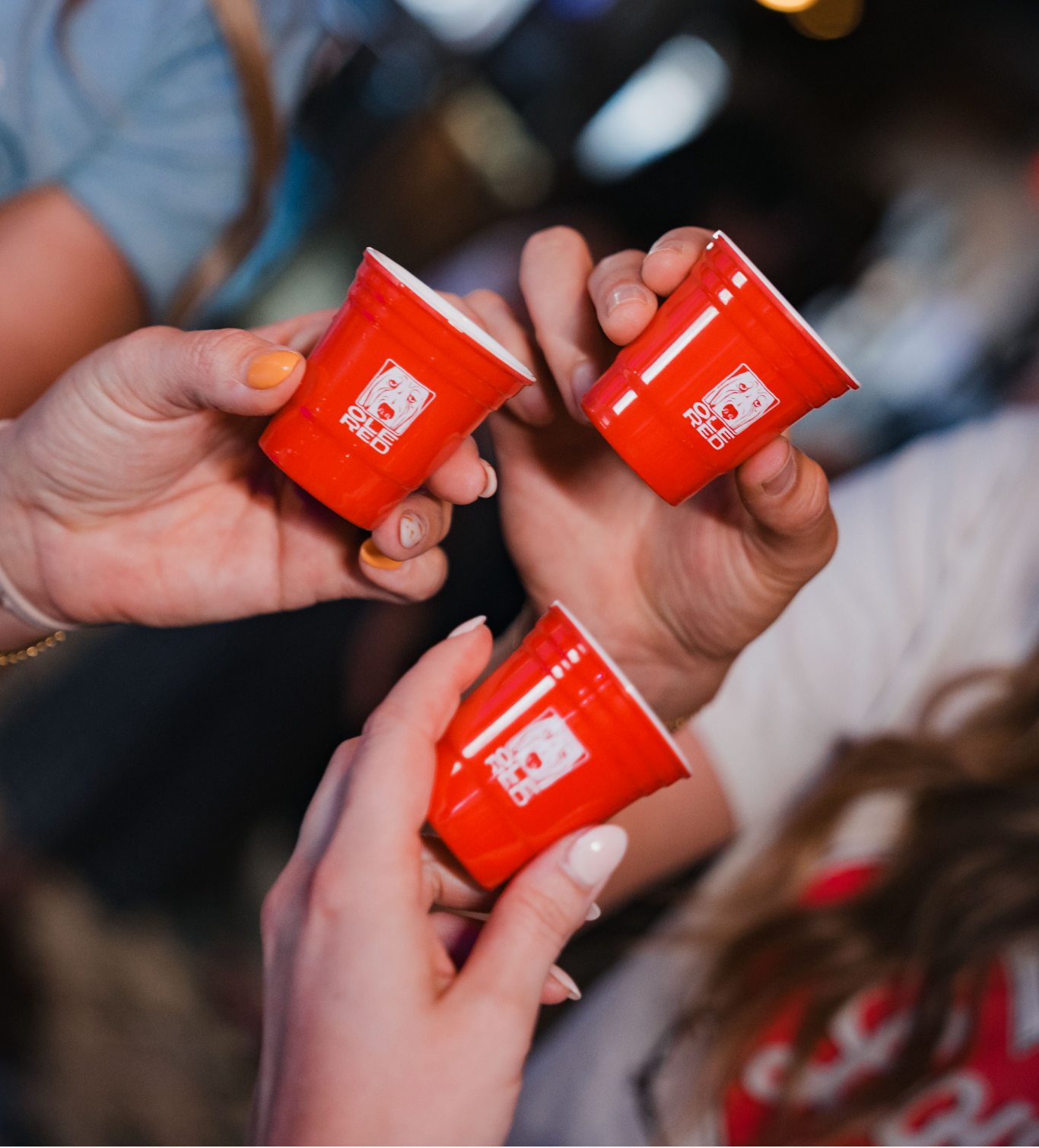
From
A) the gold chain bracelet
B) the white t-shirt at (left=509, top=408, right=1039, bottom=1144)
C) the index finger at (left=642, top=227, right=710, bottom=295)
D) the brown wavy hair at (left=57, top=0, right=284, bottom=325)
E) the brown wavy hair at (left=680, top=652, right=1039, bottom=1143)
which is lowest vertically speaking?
the brown wavy hair at (left=680, top=652, right=1039, bottom=1143)

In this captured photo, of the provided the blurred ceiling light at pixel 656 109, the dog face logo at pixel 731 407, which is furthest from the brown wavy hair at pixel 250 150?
the blurred ceiling light at pixel 656 109

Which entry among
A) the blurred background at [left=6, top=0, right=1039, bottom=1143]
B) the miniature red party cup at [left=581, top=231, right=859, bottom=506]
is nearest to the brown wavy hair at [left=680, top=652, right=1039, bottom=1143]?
the blurred background at [left=6, top=0, right=1039, bottom=1143]

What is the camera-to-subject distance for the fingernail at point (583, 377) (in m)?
0.88

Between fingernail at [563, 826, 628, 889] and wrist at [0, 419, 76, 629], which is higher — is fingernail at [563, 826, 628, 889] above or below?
below

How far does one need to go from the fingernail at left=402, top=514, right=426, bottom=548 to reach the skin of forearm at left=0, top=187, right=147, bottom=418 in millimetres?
761

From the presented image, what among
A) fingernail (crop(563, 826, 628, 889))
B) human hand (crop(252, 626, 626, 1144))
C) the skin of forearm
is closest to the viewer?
human hand (crop(252, 626, 626, 1144))

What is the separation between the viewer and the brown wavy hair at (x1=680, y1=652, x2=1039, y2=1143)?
114cm

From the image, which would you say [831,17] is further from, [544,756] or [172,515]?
[544,756]

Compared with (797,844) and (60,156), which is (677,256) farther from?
(60,156)

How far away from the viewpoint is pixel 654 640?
1.06 m

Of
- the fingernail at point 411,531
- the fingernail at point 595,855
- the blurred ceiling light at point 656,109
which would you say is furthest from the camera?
the blurred ceiling light at point 656,109

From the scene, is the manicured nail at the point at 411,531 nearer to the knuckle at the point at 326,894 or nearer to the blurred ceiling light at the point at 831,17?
the knuckle at the point at 326,894

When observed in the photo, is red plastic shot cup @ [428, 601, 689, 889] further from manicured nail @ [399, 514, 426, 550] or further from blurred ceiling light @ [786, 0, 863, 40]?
blurred ceiling light @ [786, 0, 863, 40]

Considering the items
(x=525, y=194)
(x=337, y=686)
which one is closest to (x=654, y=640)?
(x=337, y=686)
